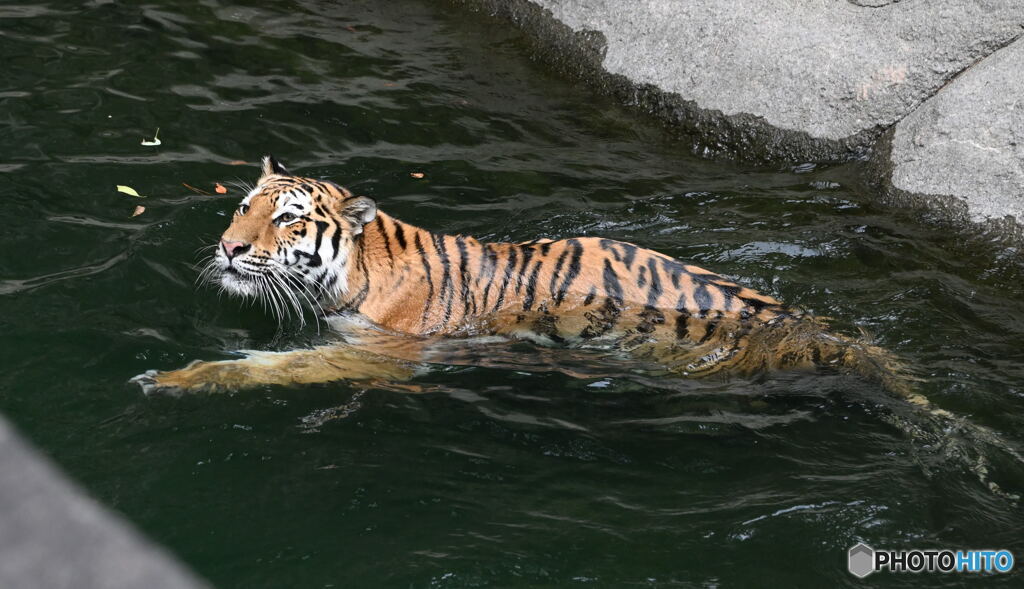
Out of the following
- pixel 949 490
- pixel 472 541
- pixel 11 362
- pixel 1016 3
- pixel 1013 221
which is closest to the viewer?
pixel 472 541

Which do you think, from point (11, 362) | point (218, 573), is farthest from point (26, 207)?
point (218, 573)

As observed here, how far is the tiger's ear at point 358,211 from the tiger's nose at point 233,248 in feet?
1.47

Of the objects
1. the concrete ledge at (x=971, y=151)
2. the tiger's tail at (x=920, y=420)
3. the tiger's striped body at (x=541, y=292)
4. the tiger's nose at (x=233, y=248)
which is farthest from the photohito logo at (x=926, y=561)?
the concrete ledge at (x=971, y=151)

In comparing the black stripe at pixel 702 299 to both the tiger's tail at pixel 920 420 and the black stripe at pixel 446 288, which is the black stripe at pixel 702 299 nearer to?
the tiger's tail at pixel 920 420

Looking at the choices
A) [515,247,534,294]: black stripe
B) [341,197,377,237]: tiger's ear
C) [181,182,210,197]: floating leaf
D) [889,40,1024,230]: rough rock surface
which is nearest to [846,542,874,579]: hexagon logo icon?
[515,247,534,294]: black stripe

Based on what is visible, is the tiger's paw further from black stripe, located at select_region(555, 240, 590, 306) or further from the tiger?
black stripe, located at select_region(555, 240, 590, 306)

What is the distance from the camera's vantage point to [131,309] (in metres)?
3.89

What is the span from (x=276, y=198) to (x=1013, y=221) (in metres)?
4.14

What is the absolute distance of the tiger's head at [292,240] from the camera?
12.1 ft

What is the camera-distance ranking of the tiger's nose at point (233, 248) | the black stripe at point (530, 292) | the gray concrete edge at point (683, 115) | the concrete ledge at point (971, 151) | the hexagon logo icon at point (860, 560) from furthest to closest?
the gray concrete edge at point (683, 115) < the concrete ledge at point (971, 151) < the black stripe at point (530, 292) < the tiger's nose at point (233, 248) < the hexagon logo icon at point (860, 560)

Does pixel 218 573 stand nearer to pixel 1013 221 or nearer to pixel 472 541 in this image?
pixel 472 541

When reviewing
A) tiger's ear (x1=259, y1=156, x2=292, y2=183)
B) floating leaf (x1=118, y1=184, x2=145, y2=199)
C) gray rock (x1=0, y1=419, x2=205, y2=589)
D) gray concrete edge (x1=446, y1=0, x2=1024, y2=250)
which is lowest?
floating leaf (x1=118, y1=184, x2=145, y2=199)

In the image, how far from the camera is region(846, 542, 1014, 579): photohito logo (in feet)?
9.18

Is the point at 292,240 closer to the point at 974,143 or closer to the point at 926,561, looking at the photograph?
the point at 926,561
